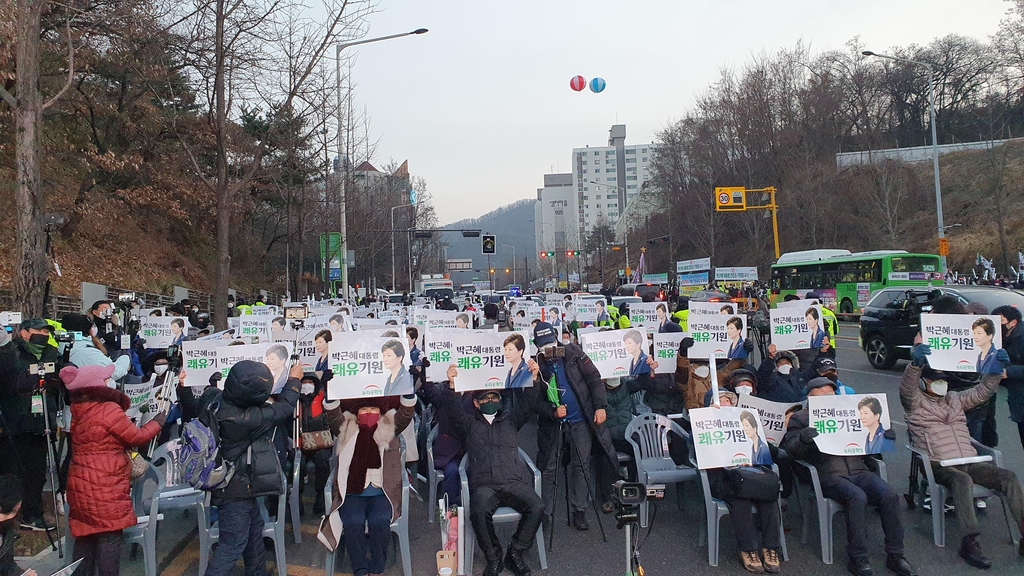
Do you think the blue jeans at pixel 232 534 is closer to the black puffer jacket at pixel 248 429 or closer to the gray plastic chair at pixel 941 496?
the black puffer jacket at pixel 248 429

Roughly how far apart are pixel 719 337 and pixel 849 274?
1093 inches

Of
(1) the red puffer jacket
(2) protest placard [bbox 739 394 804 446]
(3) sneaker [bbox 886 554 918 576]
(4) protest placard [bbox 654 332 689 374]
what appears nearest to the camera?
(1) the red puffer jacket

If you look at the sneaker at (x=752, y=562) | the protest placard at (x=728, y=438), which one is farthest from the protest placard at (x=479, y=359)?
the sneaker at (x=752, y=562)

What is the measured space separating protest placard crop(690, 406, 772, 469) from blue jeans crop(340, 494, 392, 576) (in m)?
2.59

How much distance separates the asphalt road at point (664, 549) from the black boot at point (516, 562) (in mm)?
197

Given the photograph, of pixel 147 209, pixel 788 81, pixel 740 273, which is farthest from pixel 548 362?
pixel 788 81

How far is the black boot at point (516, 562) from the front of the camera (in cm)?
553

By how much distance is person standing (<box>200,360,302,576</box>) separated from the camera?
4.98m

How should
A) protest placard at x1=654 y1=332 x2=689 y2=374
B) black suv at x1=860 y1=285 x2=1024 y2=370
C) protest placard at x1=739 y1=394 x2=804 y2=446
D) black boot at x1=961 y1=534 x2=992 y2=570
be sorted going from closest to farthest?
black boot at x1=961 y1=534 x2=992 y2=570 → protest placard at x1=739 y1=394 x2=804 y2=446 → protest placard at x1=654 y1=332 x2=689 y2=374 → black suv at x1=860 y1=285 x2=1024 y2=370

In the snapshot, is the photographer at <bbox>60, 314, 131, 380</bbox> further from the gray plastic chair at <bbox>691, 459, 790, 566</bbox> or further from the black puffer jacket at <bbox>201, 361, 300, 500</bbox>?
the gray plastic chair at <bbox>691, 459, 790, 566</bbox>

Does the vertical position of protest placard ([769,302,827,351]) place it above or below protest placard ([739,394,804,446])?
above

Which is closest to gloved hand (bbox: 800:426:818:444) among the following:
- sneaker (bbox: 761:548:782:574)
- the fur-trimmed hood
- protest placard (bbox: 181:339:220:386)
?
sneaker (bbox: 761:548:782:574)

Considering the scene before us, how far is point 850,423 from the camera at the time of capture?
5.94 m

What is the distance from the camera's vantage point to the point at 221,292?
15930mm
